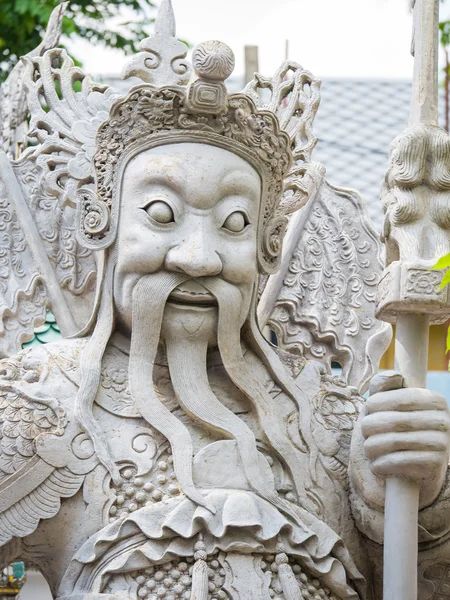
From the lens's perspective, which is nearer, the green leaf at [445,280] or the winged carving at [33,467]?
the green leaf at [445,280]

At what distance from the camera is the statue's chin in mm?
8453

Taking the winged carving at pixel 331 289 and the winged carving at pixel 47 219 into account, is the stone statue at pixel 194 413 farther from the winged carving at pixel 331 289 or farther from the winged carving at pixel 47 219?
the winged carving at pixel 331 289

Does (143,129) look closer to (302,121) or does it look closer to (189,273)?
(189,273)

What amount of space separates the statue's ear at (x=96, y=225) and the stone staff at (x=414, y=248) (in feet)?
4.15

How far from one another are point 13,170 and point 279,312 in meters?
1.55

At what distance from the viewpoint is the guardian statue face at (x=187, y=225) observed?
8359mm

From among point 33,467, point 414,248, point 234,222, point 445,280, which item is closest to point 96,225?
point 234,222

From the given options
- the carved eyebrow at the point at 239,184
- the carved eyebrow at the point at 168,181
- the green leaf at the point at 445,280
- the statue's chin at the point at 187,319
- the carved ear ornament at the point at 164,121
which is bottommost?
the green leaf at the point at 445,280

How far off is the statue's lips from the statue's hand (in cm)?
86

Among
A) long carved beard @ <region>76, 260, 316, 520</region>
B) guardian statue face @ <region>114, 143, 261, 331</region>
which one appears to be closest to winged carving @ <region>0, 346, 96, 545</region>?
long carved beard @ <region>76, 260, 316, 520</region>

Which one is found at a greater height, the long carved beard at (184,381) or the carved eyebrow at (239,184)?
the carved eyebrow at (239,184)

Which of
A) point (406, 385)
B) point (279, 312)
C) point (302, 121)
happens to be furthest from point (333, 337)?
point (406, 385)

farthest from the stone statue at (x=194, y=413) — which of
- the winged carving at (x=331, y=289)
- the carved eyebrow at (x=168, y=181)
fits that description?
the winged carving at (x=331, y=289)

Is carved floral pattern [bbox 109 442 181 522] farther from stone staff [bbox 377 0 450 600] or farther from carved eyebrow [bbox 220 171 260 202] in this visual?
carved eyebrow [bbox 220 171 260 202]
